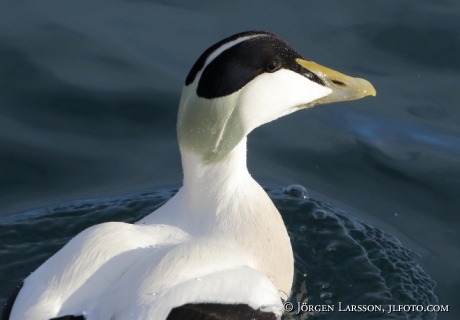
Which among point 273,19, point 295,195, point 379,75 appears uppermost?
point 273,19

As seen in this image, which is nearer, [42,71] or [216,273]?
[216,273]

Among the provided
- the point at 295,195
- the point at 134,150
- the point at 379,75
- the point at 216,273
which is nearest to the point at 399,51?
the point at 379,75

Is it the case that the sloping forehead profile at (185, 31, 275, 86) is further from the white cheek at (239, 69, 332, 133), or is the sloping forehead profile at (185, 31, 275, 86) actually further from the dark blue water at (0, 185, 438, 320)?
the dark blue water at (0, 185, 438, 320)

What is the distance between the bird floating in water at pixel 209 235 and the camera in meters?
2.83

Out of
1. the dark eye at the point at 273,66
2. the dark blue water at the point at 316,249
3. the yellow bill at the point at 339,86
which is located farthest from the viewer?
the dark blue water at the point at 316,249

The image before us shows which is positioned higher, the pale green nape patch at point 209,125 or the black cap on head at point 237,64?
the black cap on head at point 237,64

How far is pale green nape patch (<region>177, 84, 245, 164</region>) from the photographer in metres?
3.17

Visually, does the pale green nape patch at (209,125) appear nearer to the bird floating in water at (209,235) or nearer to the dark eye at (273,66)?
the bird floating in water at (209,235)

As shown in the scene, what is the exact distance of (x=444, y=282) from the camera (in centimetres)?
393

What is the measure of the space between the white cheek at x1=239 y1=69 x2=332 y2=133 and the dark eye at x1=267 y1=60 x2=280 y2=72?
0.02m

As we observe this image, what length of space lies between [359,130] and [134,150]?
1540 millimetres

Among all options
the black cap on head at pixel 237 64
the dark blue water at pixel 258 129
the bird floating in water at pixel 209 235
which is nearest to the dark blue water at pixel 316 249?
the dark blue water at pixel 258 129

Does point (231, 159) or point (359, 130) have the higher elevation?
point (231, 159)

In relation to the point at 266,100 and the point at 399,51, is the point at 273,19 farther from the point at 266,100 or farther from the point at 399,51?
the point at 266,100
